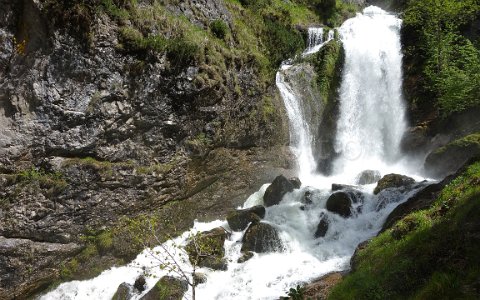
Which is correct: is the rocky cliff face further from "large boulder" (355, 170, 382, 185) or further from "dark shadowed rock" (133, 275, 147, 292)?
"large boulder" (355, 170, 382, 185)

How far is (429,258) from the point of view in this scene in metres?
7.43

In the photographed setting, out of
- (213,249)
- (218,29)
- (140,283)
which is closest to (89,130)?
(140,283)

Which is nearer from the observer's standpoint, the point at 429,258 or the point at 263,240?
the point at 429,258

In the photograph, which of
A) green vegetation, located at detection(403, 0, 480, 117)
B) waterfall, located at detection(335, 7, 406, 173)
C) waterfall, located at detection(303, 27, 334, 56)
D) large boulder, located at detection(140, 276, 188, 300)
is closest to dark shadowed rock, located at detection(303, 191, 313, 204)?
waterfall, located at detection(335, 7, 406, 173)

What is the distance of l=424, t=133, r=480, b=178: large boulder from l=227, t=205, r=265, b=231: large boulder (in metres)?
9.57

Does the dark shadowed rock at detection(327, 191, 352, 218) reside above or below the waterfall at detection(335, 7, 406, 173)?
below

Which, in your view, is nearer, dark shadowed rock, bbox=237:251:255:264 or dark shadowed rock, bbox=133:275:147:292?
dark shadowed rock, bbox=133:275:147:292

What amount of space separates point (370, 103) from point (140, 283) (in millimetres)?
19650

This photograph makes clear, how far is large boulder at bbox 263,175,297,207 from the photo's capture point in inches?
742

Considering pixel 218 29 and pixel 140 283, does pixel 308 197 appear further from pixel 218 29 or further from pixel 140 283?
pixel 218 29

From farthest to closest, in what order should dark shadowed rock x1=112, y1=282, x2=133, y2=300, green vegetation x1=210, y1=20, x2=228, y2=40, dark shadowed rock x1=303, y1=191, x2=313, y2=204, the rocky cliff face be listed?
green vegetation x1=210, y1=20, x2=228, y2=40 < dark shadowed rock x1=303, y1=191, x2=313, y2=204 < the rocky cliff face < dark shadowed rock x1=112, y1=282, x2=133, y2=300

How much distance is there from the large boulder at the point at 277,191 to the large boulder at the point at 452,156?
24.8ft

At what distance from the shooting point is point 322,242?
1502cm

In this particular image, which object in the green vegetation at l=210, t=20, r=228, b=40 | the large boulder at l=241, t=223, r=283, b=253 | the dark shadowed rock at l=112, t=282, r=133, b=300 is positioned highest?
the green vegetation at l=210, t=20, r=228, b=40
